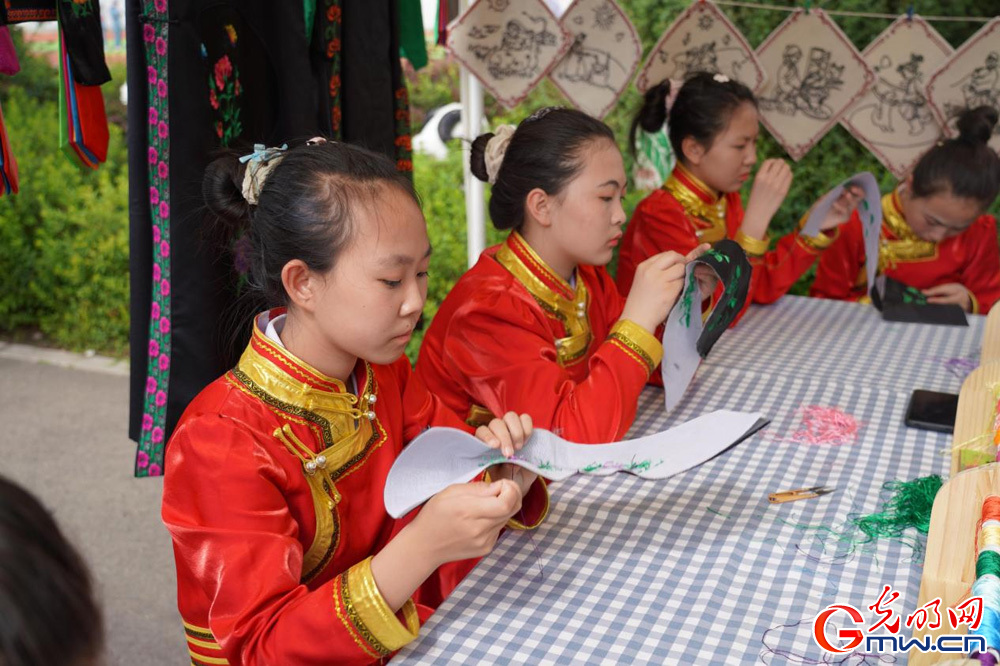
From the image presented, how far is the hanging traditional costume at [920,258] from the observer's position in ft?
9.52

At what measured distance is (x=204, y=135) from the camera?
1.76m

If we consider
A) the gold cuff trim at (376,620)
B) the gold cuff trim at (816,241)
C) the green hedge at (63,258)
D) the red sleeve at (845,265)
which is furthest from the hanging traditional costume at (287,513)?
the green hedge at (63,258)

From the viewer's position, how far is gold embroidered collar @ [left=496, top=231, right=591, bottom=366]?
188cm

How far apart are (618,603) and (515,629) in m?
0.14

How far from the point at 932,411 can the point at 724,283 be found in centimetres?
45

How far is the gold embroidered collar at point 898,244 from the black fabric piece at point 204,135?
181cm

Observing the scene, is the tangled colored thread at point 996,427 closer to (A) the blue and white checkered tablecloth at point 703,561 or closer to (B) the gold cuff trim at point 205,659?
(A) the blue and white checkered tablecloth at point 703,561

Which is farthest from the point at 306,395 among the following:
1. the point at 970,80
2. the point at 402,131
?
the point at 970,80

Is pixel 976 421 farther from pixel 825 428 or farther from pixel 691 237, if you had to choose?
pixel 691 237

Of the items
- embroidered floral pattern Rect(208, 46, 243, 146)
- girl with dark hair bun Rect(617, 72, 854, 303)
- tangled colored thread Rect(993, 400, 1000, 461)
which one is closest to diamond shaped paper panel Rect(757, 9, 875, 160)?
girl with dark hair bun Rect(617, 72, 854, 303)

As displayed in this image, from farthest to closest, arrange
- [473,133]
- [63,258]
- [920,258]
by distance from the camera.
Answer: [63,258] < [473,133] < [920,258]

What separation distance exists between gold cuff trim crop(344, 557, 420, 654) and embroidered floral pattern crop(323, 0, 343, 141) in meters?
1.31

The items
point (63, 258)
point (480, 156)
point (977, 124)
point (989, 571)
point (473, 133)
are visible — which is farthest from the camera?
point (63, 258)

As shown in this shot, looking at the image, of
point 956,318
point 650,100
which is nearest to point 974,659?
point 956,318
